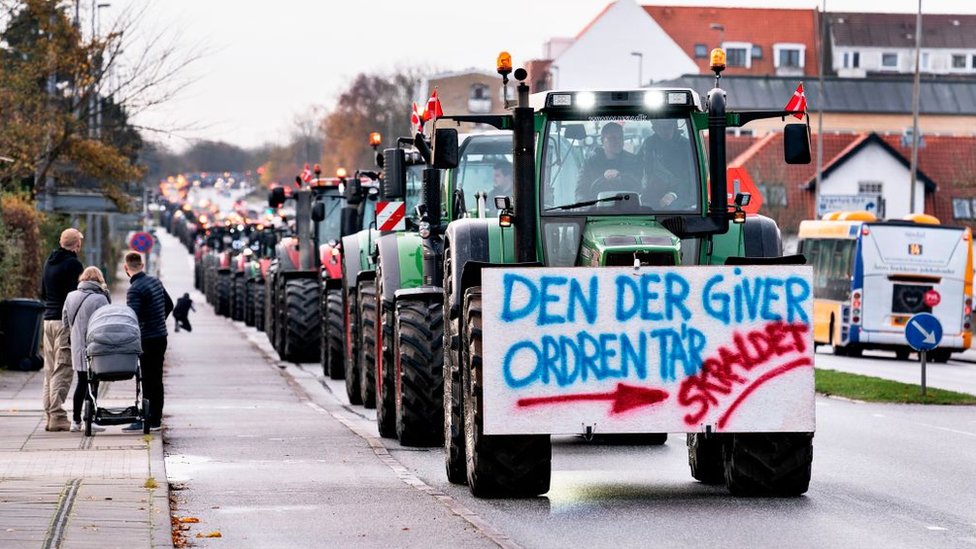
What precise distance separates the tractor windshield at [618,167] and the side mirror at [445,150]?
679 mm

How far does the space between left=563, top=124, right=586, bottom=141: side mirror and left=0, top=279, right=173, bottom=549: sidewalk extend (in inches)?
139

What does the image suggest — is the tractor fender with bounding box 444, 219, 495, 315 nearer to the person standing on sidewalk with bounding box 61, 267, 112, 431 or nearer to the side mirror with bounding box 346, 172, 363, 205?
the person standing on sidewalk with bounding box 61, 267, 112, 431

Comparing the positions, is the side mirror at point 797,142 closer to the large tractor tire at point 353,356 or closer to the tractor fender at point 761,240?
the tractor fender at point 761,240

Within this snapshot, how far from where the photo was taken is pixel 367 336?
20.2 meters

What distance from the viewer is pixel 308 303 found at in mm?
32188

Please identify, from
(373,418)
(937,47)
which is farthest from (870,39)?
(373,418)

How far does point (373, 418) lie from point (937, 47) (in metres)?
115

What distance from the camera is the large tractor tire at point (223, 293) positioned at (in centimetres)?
6325

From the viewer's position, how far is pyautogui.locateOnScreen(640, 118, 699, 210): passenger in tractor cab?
44.7 ft

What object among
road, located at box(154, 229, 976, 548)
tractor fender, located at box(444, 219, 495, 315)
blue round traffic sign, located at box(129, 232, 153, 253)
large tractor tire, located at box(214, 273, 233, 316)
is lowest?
large tractor tire, located at box(214, 273, 233, 316)

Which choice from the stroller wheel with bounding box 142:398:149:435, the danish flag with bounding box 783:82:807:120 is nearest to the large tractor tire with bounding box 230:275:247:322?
the stroller wheel with bounding box 142:398:149:435

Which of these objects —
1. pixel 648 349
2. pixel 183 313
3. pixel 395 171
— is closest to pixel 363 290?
pixel 395 171

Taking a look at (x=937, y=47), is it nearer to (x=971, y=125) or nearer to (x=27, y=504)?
(x=971, y=125)

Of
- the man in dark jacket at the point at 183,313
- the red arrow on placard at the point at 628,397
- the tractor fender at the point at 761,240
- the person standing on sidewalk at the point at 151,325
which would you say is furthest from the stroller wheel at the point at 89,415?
the man in dark jacket at the point at 183,313
